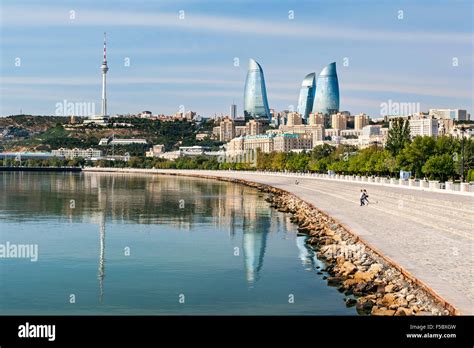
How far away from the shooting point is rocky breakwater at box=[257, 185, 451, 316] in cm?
1393

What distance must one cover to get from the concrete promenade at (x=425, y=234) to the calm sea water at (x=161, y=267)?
1936 mm

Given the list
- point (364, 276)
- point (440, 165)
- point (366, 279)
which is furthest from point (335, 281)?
point (440, 165)

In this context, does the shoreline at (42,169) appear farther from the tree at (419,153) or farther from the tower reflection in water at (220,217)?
the tower reflection in water at (220,217)

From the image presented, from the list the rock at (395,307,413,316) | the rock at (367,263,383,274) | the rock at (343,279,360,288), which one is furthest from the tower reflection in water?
the rock at (395,307,413,316)

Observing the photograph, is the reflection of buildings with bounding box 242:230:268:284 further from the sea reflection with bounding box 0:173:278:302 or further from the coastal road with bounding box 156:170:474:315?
the coastal road with bounding box 156:170:474:315

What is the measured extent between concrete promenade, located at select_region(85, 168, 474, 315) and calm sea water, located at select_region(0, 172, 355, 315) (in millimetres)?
1936

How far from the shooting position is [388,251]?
63.2 ft

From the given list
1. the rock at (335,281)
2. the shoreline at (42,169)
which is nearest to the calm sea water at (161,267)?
the rock at (335,281)

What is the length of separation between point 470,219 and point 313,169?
3338 inches

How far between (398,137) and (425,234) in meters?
53.7

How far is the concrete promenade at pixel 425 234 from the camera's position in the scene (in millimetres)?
14703
